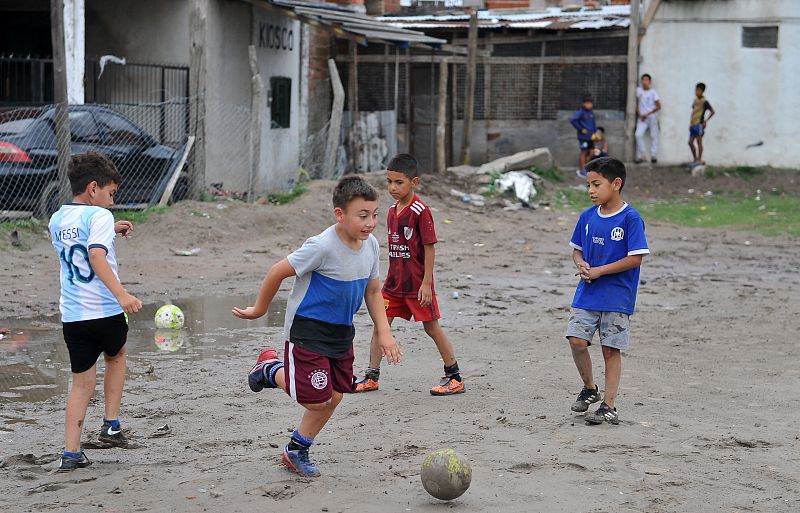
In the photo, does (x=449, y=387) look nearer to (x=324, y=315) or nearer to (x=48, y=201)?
(x=324, y=315)

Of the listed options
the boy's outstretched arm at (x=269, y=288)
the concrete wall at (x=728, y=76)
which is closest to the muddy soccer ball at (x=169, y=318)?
the boy's outstretched arm at (x=269, y=288)

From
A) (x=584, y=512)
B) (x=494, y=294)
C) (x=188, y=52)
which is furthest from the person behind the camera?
(x=188, y=52)

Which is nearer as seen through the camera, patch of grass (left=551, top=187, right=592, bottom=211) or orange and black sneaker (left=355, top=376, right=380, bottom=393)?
orange and black sneaker (left=355, top=376, right=380, bottom=393)

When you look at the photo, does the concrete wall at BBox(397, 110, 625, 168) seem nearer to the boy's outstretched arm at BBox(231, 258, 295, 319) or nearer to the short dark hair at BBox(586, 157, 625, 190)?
the short dark hair at BBox(586, 157, 625, 190)

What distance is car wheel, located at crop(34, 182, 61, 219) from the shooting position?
1284 cm

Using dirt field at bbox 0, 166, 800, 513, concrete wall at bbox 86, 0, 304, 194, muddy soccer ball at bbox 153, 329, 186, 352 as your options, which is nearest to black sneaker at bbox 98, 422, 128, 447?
dirt field at bbox 0, 166, 800, 513

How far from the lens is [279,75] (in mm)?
19781

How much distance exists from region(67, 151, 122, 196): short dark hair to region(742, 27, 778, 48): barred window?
19.2 m

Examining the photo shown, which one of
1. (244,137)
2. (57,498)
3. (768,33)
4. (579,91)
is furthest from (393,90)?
(57,498)

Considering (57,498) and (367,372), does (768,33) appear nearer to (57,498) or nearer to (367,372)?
(367,372)

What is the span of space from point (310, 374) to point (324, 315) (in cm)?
29

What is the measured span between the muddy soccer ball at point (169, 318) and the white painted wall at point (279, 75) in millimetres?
8209

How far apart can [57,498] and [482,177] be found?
15.1 meters

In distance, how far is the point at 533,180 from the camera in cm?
1972
